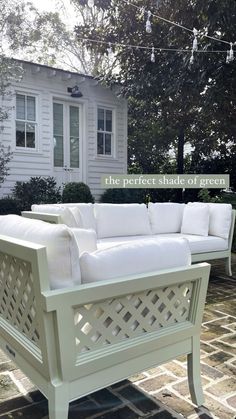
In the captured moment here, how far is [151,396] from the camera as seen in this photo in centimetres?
195

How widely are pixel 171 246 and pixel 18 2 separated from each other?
1330cm

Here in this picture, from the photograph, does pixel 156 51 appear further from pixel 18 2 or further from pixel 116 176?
pixel 18 2

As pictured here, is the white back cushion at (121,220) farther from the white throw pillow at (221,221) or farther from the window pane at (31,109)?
the window pane at (31,109)

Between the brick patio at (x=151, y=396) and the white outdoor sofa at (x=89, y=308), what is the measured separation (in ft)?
0.42

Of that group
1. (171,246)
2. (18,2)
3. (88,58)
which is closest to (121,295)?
(171,246)

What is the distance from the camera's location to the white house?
802 cm

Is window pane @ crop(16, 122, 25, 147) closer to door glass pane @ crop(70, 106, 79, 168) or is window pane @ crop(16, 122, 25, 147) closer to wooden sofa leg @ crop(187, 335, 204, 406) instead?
door glass pane @ crop(70, 106, 79, 168)

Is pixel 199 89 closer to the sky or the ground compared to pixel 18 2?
closer to the ground

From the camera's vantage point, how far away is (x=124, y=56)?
8758 mm

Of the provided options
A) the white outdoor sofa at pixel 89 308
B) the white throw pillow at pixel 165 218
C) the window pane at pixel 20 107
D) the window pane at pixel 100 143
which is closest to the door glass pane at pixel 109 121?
the window pane at pixel 100 143

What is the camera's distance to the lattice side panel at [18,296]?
4.93 ft

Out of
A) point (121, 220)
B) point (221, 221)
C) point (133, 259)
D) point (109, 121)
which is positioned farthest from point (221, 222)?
point (109, 121)

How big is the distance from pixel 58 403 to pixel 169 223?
12.8 ft

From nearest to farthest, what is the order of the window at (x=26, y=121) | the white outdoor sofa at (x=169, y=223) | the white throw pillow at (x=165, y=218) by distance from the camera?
1. the white outdoor sofa at (x=169, y=223)
2. the white throw pillow at (x=165, y=218)
3. the window at (x=26, y=121)
